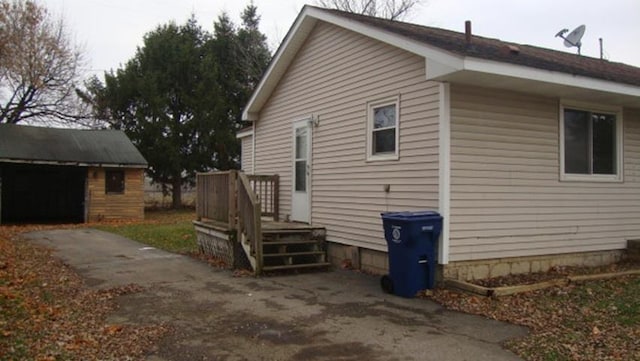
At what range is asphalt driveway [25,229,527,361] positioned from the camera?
5.06 metres

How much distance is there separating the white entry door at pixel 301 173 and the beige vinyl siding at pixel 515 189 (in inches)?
161

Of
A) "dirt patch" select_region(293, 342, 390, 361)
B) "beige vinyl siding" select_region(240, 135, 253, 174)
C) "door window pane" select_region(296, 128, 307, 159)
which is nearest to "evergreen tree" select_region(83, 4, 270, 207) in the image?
"beige vinyl siding" select_region(240, 135, 253, 174)

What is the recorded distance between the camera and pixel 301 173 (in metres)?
11.6

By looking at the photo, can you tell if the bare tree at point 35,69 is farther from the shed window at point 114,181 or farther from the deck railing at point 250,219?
the deck railing at point 250,219

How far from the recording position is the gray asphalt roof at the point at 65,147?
21.0 m

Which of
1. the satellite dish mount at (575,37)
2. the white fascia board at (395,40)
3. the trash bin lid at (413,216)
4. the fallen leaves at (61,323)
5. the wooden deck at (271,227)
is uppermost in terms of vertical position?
the satellite dish mount at (575,37)

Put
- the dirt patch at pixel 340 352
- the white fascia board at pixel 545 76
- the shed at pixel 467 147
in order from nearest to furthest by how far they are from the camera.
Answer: the dirt patch at pixel 340 352 < the white fascia board at pixel 545 76 < the shed at pixel 467 147

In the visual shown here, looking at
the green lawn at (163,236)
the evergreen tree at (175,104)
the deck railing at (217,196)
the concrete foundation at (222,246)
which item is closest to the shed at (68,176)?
the green lawn at (163,236)

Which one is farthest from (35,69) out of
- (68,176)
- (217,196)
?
(217,196)

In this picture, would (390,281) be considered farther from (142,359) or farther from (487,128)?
(142,359)

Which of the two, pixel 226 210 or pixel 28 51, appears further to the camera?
pixel 28 51

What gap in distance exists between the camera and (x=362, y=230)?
9.48 metres

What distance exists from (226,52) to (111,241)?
21.0 m

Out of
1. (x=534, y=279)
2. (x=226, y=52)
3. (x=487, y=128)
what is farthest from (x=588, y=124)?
(x=226, y=52)
